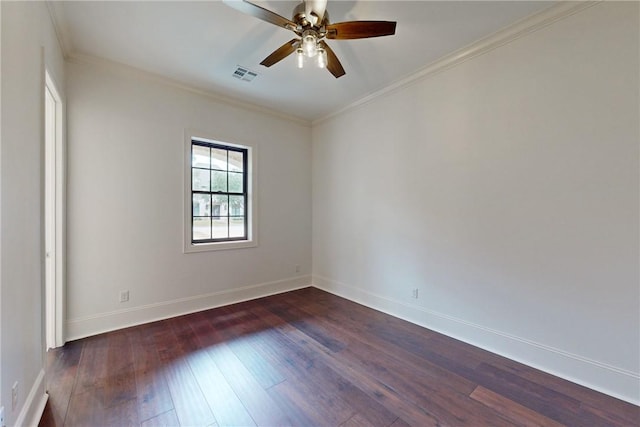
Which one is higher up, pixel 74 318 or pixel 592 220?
pixel 592 220

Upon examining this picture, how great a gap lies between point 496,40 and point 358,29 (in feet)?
4.71

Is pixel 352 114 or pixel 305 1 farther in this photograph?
pixel 352 114

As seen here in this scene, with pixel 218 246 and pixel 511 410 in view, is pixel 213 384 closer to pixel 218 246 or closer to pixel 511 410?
pixel 218 246

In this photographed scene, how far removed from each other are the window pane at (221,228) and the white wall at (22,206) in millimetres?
1951

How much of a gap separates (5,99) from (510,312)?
3679 mm

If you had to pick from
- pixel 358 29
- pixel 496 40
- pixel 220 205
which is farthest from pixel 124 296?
pixel 496 40

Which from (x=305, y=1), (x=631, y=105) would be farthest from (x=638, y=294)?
(x=305, y=1)

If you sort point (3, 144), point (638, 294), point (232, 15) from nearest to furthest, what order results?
point (3, 144), point (638, 294), point (232, 15)

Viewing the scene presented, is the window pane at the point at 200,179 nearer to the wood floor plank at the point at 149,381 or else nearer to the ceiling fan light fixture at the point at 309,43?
the wood floor plank at the point at 149,381

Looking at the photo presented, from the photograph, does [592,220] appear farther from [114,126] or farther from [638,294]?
[114,126]

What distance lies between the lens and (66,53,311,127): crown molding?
2.66m

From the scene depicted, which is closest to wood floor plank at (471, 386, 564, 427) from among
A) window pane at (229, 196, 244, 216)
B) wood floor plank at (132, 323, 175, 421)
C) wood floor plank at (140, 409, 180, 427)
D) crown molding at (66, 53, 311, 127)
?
wood floor plank at (140, 409, 180, 427)

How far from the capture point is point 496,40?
7.75 feet

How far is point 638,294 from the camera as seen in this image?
179cm
